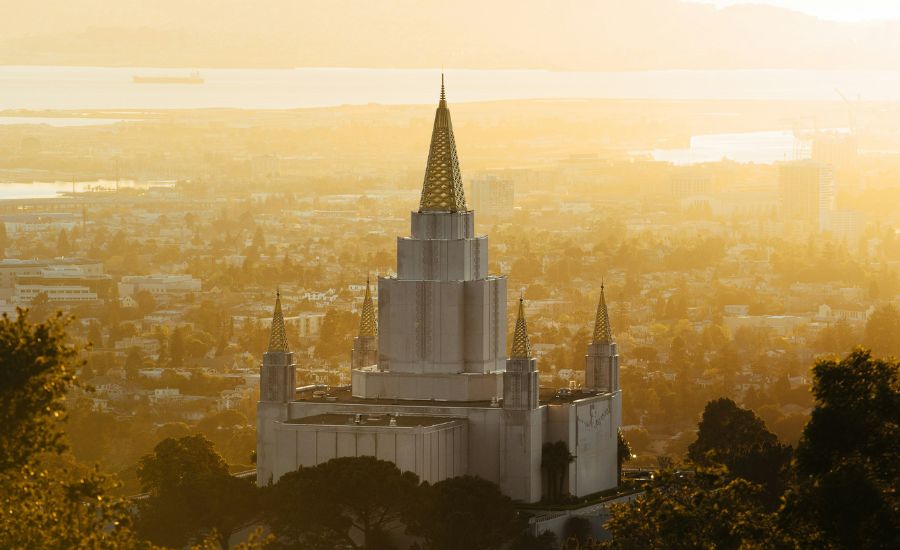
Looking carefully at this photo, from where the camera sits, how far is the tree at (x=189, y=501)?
49719 millimetres

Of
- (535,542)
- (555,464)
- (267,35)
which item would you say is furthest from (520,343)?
(267,35)

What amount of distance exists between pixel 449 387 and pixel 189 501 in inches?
249

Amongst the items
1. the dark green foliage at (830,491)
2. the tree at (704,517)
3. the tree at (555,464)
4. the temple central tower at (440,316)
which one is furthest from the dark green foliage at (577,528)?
the dark green foliage at (830,491)

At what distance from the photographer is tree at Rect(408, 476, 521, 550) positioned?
48.0 meters

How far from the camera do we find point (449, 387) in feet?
174

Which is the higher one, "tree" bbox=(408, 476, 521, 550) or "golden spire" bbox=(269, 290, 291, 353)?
"golden spire" bbox=(269, 290, 291, 353)

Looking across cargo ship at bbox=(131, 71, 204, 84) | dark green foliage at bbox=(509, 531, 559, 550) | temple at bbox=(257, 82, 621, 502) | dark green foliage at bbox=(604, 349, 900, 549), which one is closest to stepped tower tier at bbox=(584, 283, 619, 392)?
temple at bbox=(257, 82, 621, 502)

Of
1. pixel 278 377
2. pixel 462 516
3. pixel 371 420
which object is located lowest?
pixel 462 516

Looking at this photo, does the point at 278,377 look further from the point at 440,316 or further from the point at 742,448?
the point at 742,448

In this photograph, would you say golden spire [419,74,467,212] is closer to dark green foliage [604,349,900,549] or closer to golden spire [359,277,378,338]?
golden spire [359,277,378,338]

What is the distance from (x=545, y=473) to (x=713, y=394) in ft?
161

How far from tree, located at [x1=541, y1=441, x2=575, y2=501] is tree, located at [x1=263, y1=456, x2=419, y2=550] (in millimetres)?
4588

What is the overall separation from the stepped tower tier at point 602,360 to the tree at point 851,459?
73.4ft

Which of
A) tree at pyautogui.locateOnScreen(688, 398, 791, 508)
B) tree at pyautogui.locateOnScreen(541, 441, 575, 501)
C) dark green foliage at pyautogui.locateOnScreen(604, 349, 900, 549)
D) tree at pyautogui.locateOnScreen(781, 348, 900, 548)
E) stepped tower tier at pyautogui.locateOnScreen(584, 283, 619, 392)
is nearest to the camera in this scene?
tree at pyautogui.locateOnScreen(781, 348, 900, 548)
